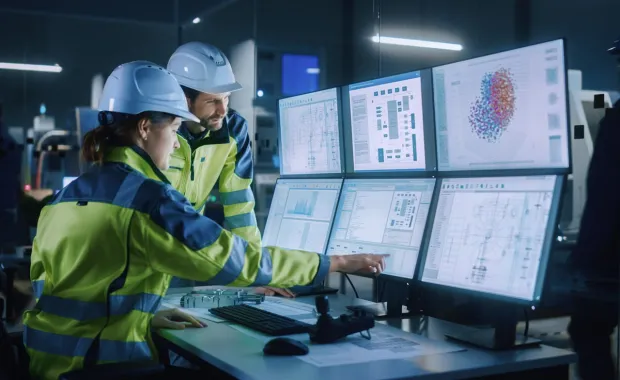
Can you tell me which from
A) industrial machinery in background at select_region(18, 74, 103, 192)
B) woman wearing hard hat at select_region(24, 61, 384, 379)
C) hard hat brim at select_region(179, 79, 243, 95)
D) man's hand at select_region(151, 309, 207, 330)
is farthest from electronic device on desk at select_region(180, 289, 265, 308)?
industrial machinery in background at select_region(18, 74, 103, 192)

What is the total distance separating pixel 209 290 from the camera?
7.98ft

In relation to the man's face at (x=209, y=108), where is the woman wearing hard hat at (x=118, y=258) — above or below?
below

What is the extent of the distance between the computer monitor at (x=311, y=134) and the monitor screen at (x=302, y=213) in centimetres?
5

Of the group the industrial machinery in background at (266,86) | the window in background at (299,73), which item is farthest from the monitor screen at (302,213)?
the window in background at (299,73)

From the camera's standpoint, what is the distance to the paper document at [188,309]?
1.95 metres

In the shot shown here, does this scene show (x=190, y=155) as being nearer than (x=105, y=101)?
No

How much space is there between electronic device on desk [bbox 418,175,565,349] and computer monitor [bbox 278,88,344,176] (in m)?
0.60

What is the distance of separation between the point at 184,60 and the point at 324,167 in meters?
0.67

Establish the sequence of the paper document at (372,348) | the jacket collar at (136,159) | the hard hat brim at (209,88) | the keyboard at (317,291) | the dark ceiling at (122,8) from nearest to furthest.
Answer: the paper document at (372,348) → the jacket collar at (136,159) → the keyboard at (317,291) → the hard hat brim at (209,88) → the dark ceiling at (122,8)

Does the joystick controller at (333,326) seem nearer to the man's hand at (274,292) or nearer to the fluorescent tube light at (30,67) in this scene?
the man's hand at (274,292)

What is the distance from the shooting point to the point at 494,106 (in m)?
1.70

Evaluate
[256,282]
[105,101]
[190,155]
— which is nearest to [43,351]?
[256,282]

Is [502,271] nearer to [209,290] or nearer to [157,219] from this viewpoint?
[157,219]

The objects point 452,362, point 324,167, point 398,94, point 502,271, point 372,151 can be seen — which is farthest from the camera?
point 324,167
